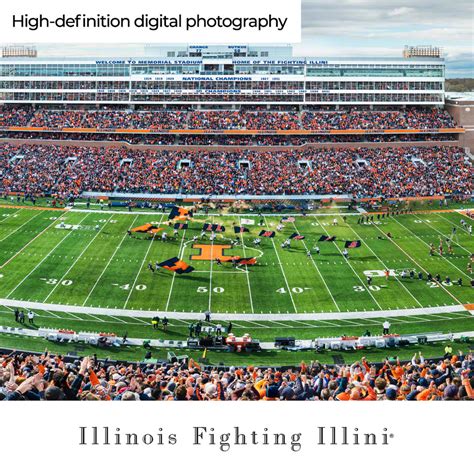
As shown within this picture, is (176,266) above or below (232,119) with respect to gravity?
below

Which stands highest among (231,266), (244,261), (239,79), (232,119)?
(239,79)

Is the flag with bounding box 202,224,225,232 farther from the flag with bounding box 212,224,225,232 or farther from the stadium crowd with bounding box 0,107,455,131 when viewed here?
the stadium crowd with bounding box 0,107,455,131

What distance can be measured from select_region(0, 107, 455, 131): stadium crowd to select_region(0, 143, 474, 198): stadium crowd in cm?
361

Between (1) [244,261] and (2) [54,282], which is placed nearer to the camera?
(2) [54,282]

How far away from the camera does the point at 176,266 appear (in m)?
42.8

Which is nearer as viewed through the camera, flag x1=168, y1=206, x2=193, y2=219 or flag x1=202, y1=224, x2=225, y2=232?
flag x1=202, y1=224, x2=225, y2=232

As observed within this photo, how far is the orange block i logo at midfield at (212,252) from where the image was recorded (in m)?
46.4

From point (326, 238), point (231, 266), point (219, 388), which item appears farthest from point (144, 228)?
point (219, 388)

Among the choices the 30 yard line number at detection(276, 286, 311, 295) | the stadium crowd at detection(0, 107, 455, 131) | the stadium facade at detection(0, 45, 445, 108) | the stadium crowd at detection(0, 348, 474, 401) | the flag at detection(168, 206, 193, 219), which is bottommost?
the 30 yard line number at detection(276, 286, 311, 295)

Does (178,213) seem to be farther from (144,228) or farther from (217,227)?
(217,227)

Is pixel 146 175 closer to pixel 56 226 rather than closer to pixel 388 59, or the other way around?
pixel 56 226

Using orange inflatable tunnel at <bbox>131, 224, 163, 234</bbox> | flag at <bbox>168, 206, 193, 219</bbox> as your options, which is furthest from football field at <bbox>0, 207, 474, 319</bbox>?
flag at <bbox>168, 206, 193, 219</bbox>

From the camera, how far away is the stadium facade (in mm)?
79188

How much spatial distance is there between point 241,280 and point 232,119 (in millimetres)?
38669
